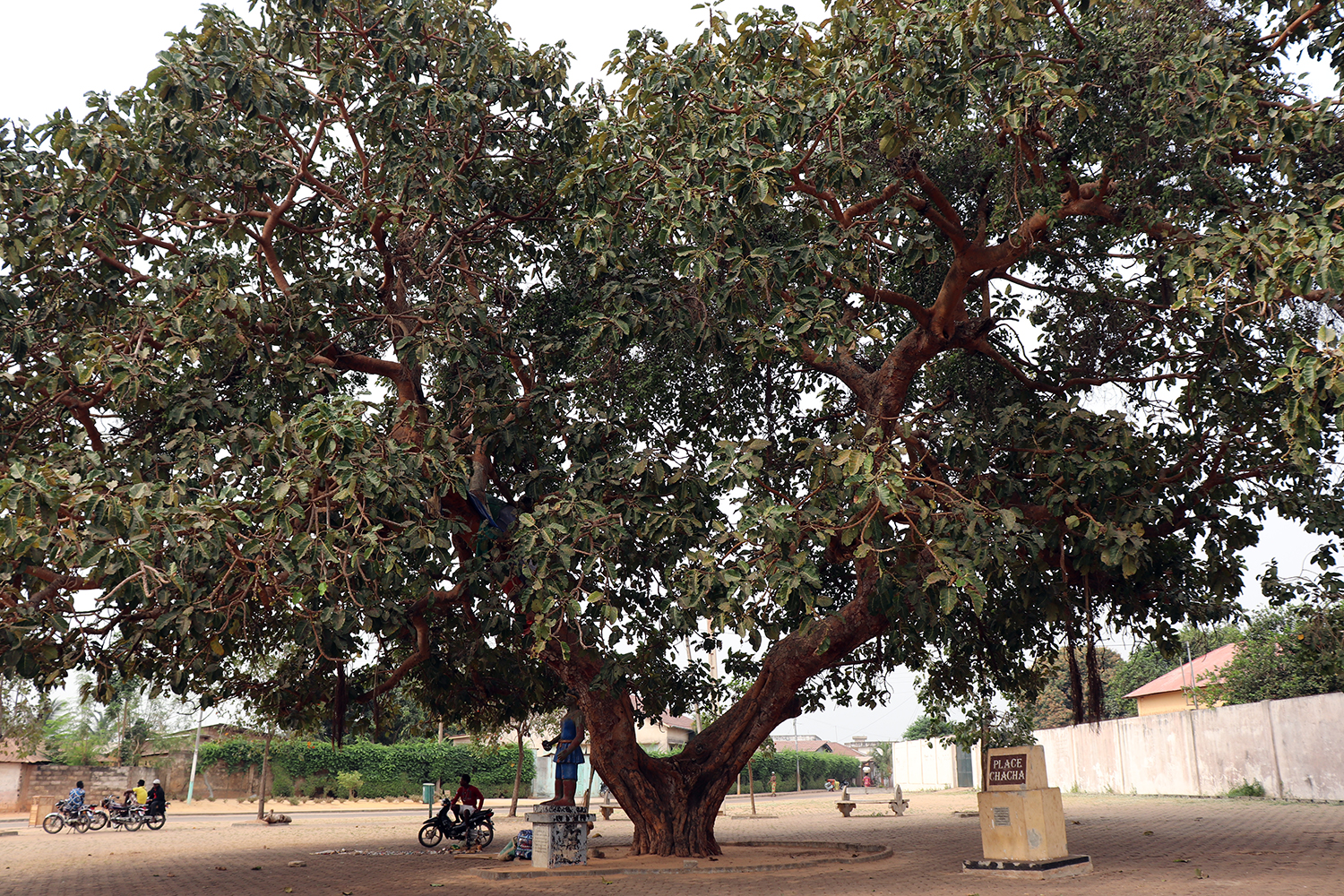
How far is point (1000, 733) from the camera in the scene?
67.3 feet

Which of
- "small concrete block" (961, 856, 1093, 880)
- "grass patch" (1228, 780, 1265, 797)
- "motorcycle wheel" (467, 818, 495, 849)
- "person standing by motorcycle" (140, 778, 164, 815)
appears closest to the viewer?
"small concrete block" (961, 856, 1093, 880)

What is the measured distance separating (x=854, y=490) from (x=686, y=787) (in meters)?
5.39

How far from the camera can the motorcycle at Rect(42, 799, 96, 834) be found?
21109 mm

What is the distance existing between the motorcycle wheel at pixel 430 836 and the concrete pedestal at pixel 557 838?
5.07m

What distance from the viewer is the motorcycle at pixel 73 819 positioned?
21109mm

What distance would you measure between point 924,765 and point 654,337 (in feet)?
134

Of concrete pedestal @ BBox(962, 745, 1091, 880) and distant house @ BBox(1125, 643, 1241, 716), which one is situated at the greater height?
distant house @ BBox(1125, 643, 1241, 716)

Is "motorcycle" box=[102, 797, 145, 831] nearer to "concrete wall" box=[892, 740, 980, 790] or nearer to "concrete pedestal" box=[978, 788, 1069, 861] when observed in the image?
"concrete pedestal" box=[978, 788, 1069, 861]

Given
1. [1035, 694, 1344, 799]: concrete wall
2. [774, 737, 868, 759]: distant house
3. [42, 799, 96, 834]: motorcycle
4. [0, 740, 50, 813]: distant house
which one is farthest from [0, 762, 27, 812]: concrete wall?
[774, 737, 868, 759]: distant house

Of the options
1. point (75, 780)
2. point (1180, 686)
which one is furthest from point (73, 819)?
point (1180, 686)

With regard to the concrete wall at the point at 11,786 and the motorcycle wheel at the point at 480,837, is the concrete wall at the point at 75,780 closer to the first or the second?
the concrete wall at the point at 11,786

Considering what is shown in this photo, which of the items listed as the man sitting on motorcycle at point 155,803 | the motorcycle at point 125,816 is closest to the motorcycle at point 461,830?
the man sitting on motorcycle at point 155,803

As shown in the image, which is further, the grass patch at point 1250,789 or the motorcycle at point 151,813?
the grass patch at point 1250,789

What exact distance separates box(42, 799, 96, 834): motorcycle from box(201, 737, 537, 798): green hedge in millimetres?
14056
